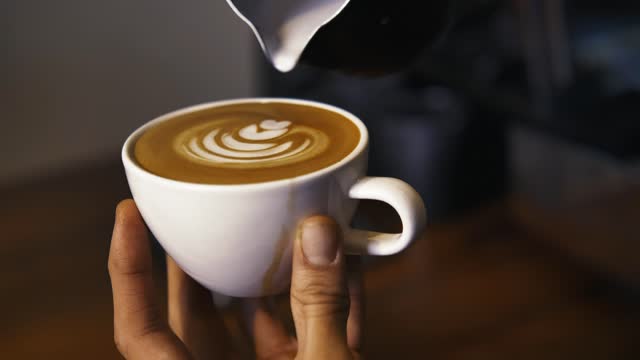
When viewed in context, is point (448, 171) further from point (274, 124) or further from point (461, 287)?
point (274, 124)

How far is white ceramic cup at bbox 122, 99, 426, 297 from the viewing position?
35 centimetres

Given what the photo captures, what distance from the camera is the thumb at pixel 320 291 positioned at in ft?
1.19

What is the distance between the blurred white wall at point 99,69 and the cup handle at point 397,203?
0.67 metres

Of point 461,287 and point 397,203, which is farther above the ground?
point 397,203

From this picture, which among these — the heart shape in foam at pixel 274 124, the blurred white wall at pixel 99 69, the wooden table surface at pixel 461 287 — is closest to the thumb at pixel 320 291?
the heart shape in foam at pixel 274 124

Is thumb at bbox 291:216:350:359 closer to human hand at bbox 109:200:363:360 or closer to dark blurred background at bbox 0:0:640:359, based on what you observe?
human hand at bbox 109:200:363:360

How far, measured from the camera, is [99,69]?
3.44 feet

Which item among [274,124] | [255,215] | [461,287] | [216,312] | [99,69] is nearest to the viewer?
[255,215]

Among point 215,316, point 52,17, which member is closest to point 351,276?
point 215,316

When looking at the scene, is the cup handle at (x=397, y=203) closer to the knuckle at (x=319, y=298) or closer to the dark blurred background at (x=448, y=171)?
the knuckle at (x=319, y=298)

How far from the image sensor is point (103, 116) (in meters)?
1.09

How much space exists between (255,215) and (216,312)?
0.24 metres

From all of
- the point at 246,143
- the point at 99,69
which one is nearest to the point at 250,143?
the point at 246,143

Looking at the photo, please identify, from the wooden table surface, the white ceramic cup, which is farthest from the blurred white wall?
the white ceramic cup
